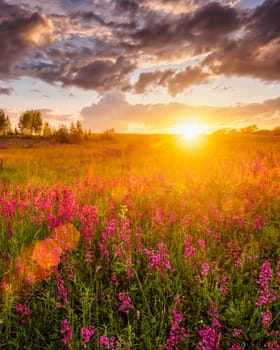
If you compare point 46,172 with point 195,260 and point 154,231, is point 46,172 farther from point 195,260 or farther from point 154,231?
point 195,260

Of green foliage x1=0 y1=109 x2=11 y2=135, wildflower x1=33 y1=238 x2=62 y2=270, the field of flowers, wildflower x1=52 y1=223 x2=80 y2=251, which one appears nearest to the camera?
the field of flowers

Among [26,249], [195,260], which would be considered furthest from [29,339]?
[195,260]

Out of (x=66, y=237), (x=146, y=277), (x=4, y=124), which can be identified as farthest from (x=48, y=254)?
(x=4, y=124)

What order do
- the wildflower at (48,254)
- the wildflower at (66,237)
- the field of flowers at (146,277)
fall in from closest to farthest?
the field of flowers at (146,277) < the wildflower at (48,254) < the wildflower at (66,237)

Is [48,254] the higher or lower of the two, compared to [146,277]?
higher

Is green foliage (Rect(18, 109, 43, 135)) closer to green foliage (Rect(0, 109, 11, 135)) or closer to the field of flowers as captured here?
green foliage (Rect(0, 109, 11, 135))

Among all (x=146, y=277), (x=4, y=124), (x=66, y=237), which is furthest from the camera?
(x=4, y=124)

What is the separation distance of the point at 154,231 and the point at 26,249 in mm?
1477

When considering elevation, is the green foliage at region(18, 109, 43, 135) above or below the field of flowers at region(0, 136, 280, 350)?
above

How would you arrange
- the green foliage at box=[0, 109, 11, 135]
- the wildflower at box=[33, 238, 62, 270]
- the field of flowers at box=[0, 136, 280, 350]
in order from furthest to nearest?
the green foliage at box=[0, 109, 11, 135], the wildflower at box=[33, 238, 62, 270], the field of flowers at box=[0, 136, 280, 350]

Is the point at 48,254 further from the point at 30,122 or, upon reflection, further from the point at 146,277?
the point at 30,122

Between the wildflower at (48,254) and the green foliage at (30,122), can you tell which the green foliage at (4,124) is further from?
the wildflower at (48,254)

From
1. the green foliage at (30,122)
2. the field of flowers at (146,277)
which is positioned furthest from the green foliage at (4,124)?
the field of flowers at (146,277)

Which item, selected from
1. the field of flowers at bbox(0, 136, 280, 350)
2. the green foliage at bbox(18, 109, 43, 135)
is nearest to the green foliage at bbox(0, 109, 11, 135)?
the green foliage at bbox(18, 109, 43, 135)
